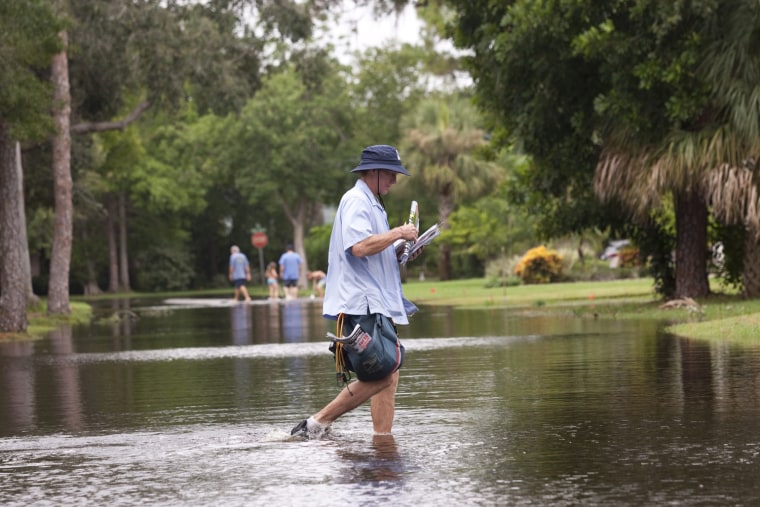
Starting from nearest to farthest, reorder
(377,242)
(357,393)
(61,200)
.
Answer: (377,242) < (357,393) < (61,200)

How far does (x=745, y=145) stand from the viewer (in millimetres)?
23422

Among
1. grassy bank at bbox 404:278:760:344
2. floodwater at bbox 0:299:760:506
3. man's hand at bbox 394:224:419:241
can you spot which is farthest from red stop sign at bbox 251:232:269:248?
man's hand at bbox 394:224:419:241

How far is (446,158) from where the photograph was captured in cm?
6662

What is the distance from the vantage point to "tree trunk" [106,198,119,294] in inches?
2896

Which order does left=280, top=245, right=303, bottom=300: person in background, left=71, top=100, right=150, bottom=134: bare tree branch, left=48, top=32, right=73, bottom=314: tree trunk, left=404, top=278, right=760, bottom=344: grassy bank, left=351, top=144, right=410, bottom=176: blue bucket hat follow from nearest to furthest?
left=351, top=144, right=410, bottom=176: blue bucket hat, left=404, top=278, right=760, bottom=344: grassy bank, left=48, top=32, right=73, bottom=314: tree trunk, left=71, top=100, right=150, bottom=134: bare tree branch, left=280, top=245, right=303, bottom=300: person in background

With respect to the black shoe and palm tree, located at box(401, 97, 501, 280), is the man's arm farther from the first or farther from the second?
palm tree, located at box(401, 97, 501, 280)

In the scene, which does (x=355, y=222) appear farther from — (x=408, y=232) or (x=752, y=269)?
(x=752, y=269)

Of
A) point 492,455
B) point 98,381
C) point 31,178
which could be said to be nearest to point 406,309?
point 492,455

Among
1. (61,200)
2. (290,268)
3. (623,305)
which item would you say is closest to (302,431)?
(623,305)

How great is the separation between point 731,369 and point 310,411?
429cm

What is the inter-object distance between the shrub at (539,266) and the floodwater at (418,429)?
31399mm

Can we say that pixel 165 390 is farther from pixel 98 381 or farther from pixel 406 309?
pixel 406 309

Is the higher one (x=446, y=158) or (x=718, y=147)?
(x=446, y=158)

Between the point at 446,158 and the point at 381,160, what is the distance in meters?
57.2
